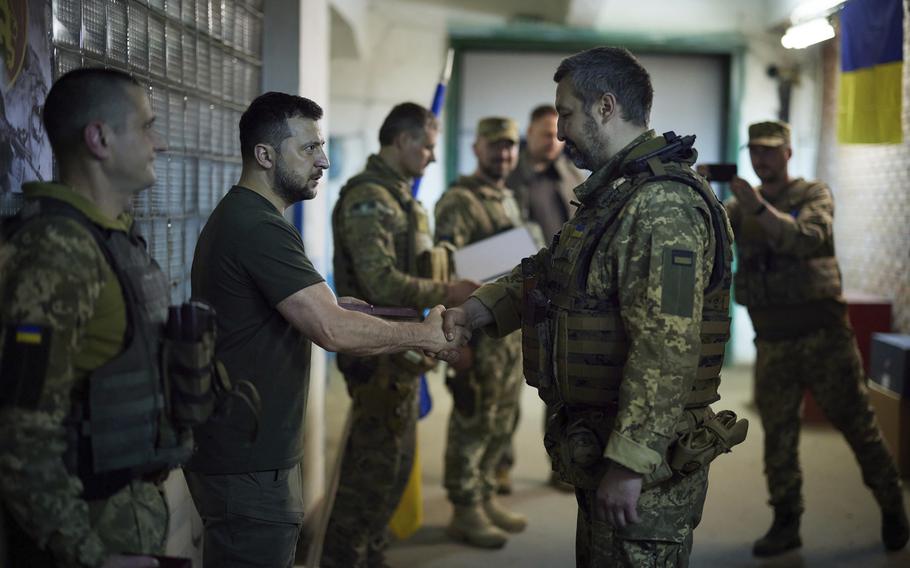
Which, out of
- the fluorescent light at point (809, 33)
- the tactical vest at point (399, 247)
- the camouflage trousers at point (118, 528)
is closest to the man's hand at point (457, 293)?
the tactical vest at point (399, 247)

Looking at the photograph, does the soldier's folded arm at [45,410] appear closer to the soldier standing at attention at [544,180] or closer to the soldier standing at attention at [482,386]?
the soldier standing at attention at [482,386]

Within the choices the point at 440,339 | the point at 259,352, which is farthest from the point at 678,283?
the point at 259,352

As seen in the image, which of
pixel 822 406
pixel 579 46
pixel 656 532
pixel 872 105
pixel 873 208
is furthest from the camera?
pixel 579 46

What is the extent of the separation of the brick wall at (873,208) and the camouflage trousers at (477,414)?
276cm

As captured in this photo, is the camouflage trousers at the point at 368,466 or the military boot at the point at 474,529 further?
the military boot at the point at 474,529

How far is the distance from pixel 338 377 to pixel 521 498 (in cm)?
405

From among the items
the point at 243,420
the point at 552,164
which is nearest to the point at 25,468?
the point at 243,420

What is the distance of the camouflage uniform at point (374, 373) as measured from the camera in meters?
3.37

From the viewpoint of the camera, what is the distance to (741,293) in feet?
13.7

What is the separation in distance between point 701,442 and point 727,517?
8.63 feet

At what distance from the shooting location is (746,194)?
12.7ft

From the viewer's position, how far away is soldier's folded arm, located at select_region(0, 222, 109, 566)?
1.46 meters

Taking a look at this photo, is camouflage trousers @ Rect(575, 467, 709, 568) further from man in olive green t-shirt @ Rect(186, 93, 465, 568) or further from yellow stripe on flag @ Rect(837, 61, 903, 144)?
yellow stripe on flag @ Rect(837, 61, 903, 144)

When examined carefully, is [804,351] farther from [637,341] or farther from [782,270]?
[637,341]
